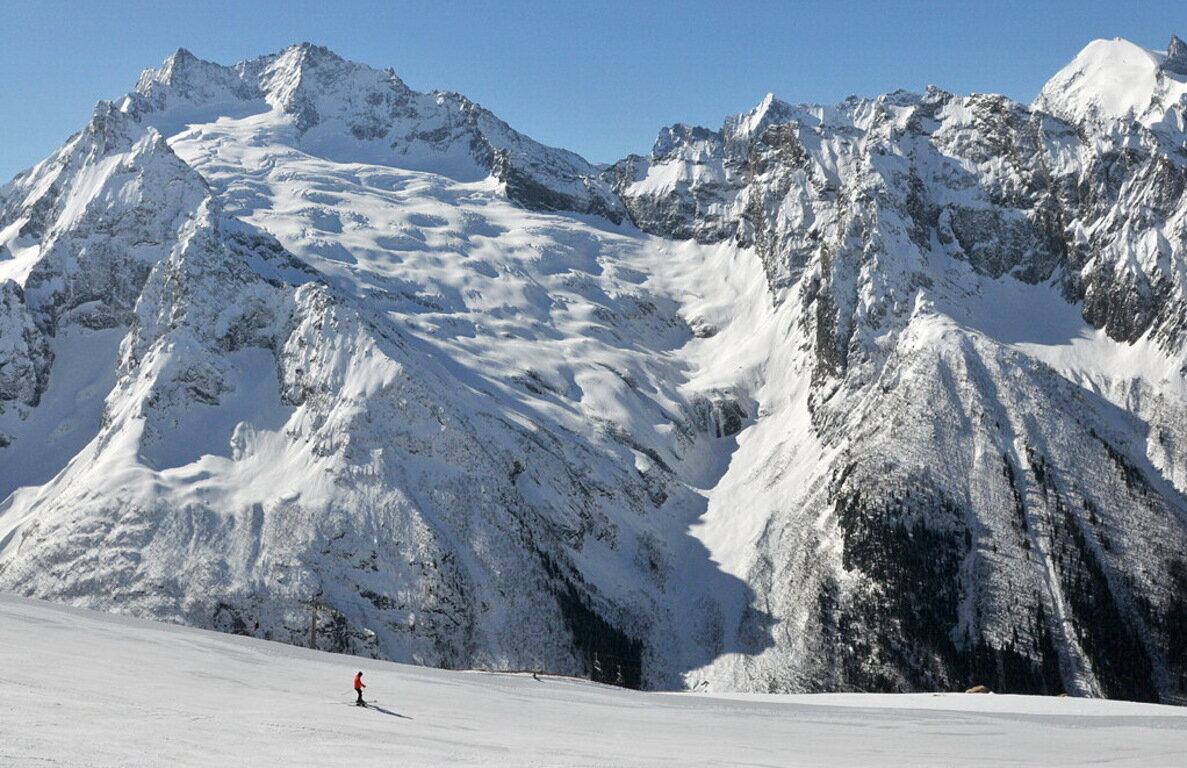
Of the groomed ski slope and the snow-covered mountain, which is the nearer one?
the groomed ski slope

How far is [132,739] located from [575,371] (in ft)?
550

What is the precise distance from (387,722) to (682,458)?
498 feet

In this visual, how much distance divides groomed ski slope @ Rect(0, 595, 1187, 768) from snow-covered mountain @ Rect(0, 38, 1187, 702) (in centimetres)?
9036

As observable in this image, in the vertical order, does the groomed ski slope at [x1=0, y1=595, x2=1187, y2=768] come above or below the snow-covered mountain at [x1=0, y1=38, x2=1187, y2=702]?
below

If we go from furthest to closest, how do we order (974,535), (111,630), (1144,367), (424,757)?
(1144,367), (974,535), (111,630), (424,757)

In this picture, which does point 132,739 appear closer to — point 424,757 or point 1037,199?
point 424,757

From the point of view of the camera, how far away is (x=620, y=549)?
152m

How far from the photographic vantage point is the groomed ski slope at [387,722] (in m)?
21.3

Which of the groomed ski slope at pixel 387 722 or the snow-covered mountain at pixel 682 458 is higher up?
the snow-covered mountain at pixel 682 458

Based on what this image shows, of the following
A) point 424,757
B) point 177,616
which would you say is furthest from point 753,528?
point 424,757

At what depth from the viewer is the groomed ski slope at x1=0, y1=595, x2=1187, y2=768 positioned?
2130 centimetres

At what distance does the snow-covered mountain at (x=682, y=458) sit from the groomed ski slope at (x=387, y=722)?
90.4 meters

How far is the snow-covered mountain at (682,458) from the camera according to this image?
132m

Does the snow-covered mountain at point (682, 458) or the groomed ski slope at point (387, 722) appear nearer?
the groomed ski slope at point (387, 722)
